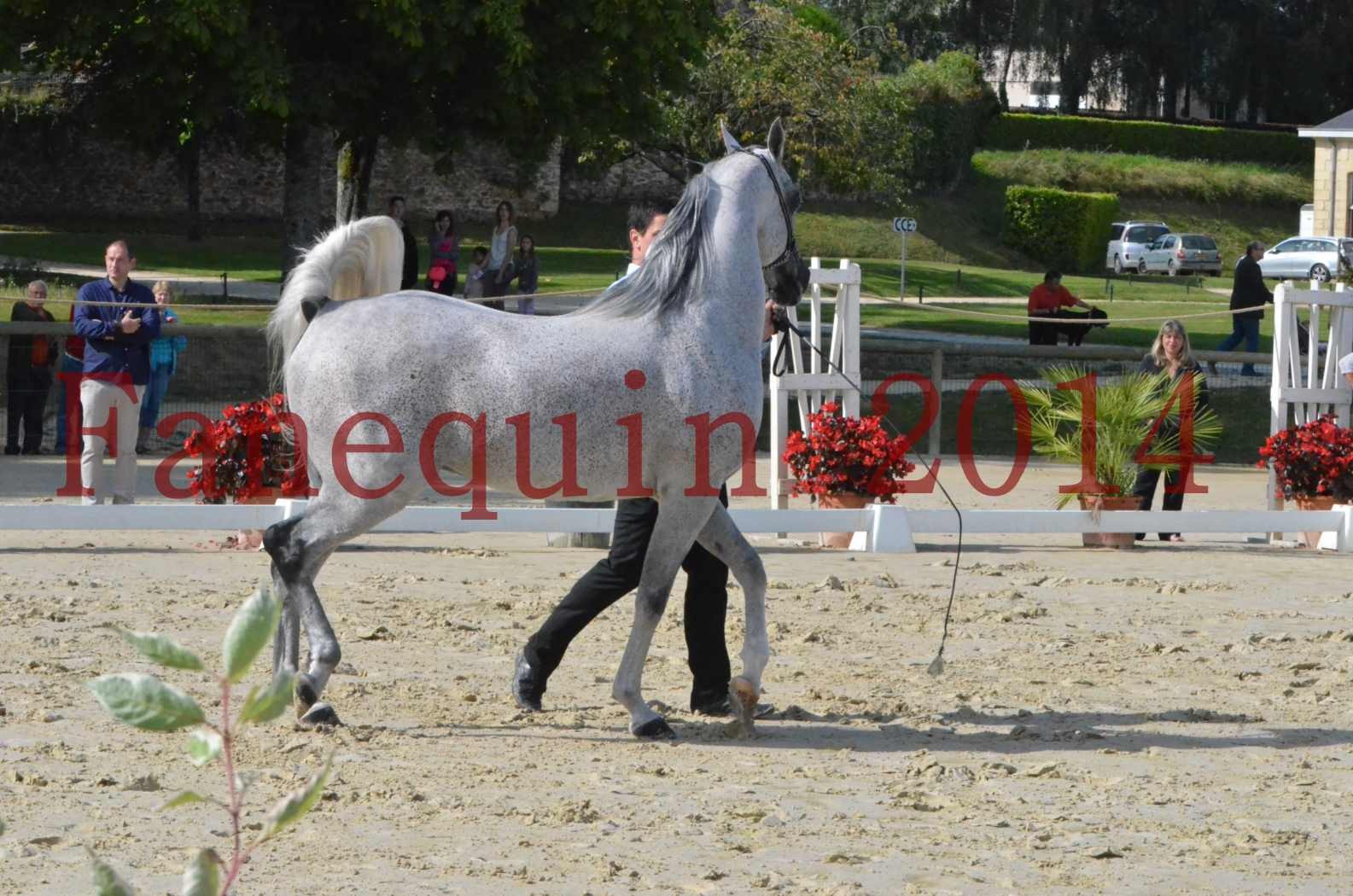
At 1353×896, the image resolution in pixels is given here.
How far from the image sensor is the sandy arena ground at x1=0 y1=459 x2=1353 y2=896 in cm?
462

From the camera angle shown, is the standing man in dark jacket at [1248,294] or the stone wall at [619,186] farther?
the stone wall at [619,186]

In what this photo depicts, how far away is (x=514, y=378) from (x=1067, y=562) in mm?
5987

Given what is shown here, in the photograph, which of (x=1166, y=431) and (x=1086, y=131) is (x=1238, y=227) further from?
(x=1166, y=431)

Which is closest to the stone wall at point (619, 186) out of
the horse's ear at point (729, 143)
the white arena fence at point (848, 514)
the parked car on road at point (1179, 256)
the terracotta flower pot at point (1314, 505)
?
the parked car on road at point (1179, 256)

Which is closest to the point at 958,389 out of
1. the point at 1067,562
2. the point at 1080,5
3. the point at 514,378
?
the point at 1067,562

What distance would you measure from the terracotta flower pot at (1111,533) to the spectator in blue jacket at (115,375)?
6.30 m

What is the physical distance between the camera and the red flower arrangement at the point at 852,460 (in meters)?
11.6

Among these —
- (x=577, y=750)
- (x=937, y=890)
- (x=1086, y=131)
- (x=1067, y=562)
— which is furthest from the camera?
(x=1086, y=131)

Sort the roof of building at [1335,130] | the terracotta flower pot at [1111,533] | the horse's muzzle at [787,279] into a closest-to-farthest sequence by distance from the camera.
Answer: the horse's muzzle at [787,279], the terracotta flower pot at [1111,533], the roof of building at [1335,130]

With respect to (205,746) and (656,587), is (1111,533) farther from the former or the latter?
(205,746)

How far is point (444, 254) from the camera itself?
20578 millimetres

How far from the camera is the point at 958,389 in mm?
19516

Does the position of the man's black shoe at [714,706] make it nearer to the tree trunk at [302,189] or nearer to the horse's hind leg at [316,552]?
the horse's hind leg at [316,552]

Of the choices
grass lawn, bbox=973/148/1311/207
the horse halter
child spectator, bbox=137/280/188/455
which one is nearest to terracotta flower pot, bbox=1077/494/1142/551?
the horse halter
